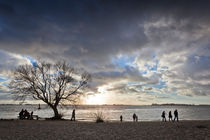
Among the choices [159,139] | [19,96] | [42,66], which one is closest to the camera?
[159,139]

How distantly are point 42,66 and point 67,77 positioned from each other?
4.88 meters

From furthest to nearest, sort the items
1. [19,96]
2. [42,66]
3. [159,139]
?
[42,66] → [19,96] → [159,139]

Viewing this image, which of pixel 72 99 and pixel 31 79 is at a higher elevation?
pixel 31 79

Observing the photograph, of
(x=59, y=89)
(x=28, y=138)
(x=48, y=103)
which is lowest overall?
(x=28, y=138)

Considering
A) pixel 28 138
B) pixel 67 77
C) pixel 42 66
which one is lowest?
pixel 28 138

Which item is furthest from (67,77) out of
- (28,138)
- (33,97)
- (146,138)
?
(146,138)

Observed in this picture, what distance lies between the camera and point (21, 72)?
94.5ft

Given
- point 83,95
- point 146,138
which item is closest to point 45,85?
point 83,95

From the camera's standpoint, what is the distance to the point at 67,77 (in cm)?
3067

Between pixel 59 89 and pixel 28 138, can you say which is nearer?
pixel 28 138

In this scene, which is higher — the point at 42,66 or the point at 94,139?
the point at 42,66

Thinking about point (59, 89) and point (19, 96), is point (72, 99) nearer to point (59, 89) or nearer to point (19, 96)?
point (59, 89)

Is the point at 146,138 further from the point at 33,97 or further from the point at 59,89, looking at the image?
the point at 33,97

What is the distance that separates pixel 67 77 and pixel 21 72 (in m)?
7.78
